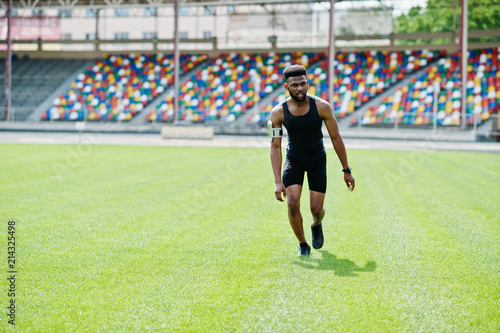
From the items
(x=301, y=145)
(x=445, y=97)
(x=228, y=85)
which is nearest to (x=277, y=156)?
(x=301, y=145)

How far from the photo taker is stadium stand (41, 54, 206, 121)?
42594 millimetres

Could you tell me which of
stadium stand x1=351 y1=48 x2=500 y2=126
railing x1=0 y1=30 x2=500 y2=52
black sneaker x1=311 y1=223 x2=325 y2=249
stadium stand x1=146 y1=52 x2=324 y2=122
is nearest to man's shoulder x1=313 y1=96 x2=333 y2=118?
black sneaker x1=311 y1=223 x2=325 y2=249

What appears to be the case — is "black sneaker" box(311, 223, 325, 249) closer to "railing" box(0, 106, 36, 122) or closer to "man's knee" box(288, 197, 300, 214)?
"man's knee" box(288, 197, 300, 214)

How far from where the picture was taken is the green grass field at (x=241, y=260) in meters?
4.38

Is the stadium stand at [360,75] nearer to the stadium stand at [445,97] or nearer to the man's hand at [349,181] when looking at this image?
the stadium stand at [445,97]

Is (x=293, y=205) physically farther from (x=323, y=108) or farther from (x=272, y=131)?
(x=323, y=108)

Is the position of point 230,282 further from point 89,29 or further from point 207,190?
point 89,29

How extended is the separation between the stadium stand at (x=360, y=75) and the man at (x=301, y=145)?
31439mm

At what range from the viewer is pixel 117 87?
1763 inches

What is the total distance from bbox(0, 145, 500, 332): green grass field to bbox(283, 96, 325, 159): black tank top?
1120 millimetres

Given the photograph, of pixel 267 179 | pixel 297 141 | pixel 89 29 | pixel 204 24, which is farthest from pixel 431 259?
pixel 89 29

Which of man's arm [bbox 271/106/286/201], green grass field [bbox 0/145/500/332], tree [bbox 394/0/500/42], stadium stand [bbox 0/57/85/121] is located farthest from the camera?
tree [bbox 394/0/500/42]

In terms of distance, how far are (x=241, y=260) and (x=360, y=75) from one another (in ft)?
119

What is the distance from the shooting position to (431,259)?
20.8 feet
